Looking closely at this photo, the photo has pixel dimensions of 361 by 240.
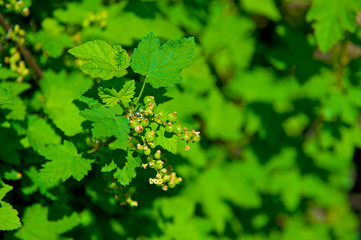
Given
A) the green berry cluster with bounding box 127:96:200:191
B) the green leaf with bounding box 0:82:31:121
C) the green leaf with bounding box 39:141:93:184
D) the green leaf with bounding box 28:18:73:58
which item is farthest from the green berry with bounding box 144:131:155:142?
the green leaf with bounding box 28:18:73:58

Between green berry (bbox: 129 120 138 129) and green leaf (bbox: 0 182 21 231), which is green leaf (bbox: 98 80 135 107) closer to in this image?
green berry (bbox: 129 120 138 129)

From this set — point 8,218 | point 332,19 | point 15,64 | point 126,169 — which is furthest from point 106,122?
point 332,19

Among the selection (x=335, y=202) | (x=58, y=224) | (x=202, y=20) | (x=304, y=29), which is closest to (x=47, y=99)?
(x=58, y=224)

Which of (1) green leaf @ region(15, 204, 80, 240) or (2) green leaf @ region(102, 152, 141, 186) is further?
(1) green leaf @ region(15, 204, 80, 240)

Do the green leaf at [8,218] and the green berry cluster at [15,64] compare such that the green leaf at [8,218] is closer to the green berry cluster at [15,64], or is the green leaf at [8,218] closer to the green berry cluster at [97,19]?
the green berry cluster at [15,64]

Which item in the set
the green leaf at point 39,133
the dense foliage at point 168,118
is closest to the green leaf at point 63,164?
the dense foliage at point 168,118

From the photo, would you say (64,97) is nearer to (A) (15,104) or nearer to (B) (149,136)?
(A) (15,104)
